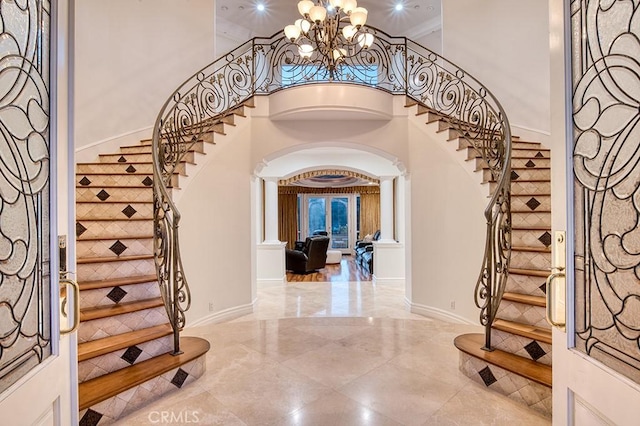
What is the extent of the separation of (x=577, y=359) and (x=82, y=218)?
3.71m

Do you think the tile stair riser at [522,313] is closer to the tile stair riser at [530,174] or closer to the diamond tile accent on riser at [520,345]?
the diamond tile accent on riser at [520,345]

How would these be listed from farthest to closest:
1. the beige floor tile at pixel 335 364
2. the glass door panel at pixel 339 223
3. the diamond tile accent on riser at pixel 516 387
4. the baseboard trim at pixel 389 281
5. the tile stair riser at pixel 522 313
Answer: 1. the glass door panel at pixel 339 223
2. the baseboard trim at pixel 389 281
3. the beige floor tile at pixel 335 364
4. the tile stair riser at pixel 522 313
5. the diamond tile accent on riser at pixel 516 387

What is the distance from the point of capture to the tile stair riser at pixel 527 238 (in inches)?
112

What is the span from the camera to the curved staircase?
197 centimetres

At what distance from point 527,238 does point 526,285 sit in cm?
52

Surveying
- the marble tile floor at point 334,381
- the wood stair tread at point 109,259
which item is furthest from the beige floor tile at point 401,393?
the wood stair tread at point 109,259

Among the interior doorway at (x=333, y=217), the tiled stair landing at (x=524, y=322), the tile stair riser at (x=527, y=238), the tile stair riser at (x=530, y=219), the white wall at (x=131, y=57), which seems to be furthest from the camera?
the interior doorway at (x=333, y=217)

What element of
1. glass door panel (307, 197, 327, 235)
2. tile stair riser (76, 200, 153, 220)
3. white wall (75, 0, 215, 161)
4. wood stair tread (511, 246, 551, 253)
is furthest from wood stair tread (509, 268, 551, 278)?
glass door panel (307, 197, 327, 235)

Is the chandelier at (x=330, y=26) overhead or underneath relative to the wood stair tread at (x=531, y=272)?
overhead

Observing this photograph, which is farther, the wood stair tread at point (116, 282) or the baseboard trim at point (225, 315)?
the baseboard trim at point (225, 315)

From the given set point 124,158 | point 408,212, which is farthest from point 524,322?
point 124,158

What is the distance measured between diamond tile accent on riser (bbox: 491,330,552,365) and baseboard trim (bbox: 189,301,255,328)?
3.11m

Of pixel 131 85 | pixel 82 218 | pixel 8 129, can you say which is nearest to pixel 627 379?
pixel 8 129

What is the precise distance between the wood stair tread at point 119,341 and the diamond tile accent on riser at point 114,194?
1524 mm
